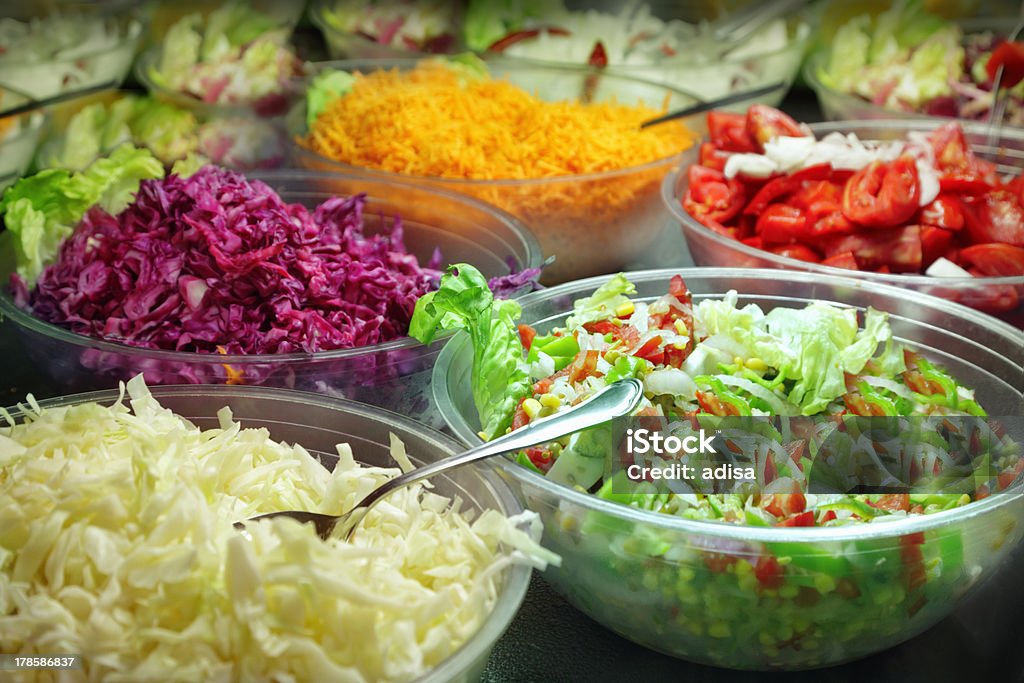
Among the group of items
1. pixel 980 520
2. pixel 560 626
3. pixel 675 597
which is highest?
pixel 980 520

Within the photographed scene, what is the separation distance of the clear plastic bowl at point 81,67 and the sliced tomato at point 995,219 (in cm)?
202

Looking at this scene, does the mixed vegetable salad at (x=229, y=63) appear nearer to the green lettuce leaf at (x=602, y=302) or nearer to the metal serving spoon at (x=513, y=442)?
the green lettuce leaf at (x=602, y=302)

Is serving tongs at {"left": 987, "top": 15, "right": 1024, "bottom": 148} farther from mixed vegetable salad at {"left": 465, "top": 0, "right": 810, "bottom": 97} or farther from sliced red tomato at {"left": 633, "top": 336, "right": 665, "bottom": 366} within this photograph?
sliced red tomato at {"left": 633, "top": 336, "right": 665, "bottom": 366}

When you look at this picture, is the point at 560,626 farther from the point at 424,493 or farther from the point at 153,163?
the point at 153,163

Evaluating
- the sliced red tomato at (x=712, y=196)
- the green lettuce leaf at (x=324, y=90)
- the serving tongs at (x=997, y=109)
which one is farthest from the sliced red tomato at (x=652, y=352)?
the serving tongs at (x=997, y=109)

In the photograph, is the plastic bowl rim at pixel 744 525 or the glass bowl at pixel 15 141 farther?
the glass bowl at pixel 15 141

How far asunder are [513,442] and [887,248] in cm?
102

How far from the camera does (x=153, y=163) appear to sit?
6.13ft

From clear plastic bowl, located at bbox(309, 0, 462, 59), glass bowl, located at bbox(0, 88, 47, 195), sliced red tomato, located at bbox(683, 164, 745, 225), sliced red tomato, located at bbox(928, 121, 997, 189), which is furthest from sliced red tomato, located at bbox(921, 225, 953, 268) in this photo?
glass bowl, located at bbox(0, 88, 47, 195)

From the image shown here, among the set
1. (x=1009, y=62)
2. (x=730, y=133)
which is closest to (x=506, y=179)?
(x=730, y=133)

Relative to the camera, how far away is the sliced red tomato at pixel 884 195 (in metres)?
1.80

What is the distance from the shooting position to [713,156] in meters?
2.11

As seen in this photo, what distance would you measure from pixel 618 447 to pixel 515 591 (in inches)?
11.1

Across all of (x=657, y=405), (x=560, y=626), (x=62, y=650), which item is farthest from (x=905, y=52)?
(x=62, y=650)
